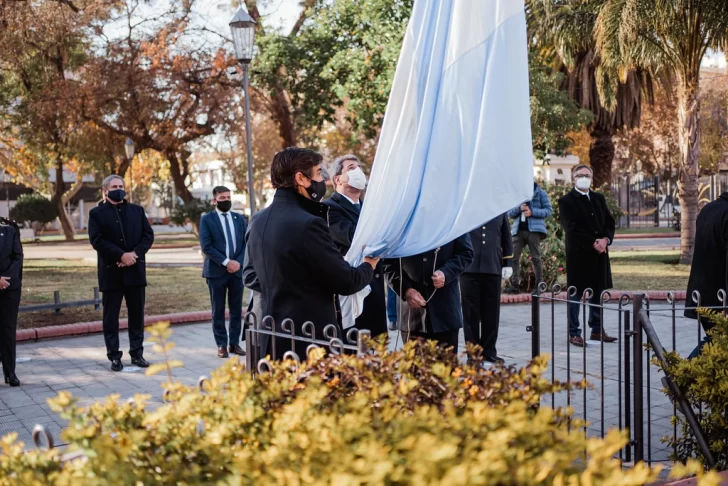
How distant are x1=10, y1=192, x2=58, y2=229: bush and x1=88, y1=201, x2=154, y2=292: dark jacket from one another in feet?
160

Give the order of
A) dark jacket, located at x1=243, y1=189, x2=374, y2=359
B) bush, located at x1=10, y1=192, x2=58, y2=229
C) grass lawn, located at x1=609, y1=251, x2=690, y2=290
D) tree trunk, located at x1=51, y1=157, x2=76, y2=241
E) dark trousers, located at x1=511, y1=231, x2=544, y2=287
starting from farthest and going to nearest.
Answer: bush, located at x1=10, y1=192, x2=58, y2=229 < tree trunk, located at x1=51, y1=157, x2=76, y2=241 < grass lawn, located at x1=609, y1=251, x2=690, y2=290 < dark trousers, located at x1=511, y1=231, x2=544, y2=287 < dark jacket, located at x1=243, y1=189, x2=374, y2=359

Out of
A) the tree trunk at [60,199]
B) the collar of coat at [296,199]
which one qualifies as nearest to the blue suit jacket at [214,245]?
the collar of coat at [296,199]

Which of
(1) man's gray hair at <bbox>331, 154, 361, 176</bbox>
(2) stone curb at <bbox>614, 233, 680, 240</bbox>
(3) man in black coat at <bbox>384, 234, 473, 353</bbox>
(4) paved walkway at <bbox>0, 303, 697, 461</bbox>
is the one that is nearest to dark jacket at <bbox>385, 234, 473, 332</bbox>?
(3) man in black coat at <bbox>384, 234, 473, 353</bbox>

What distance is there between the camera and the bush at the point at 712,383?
391cm

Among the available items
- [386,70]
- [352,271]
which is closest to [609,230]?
[352,271]

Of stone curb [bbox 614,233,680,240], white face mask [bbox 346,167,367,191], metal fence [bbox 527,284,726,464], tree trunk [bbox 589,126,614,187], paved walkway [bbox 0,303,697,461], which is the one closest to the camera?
metal fence [bbox 527,284,726,464]

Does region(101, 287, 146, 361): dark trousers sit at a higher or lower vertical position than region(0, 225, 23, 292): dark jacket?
lower

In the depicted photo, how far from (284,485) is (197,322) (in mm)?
9734

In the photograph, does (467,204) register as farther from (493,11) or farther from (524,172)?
(493,11)

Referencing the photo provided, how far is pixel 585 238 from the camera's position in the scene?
895 centimetres

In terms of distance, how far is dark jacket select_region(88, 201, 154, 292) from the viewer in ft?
26.8

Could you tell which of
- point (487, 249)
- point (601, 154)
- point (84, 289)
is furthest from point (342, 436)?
point (601, 154)

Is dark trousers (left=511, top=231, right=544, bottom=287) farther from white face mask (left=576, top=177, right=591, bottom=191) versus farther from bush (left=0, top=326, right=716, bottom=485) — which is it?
bush (left=0, top=326, right=716, bottom=485)

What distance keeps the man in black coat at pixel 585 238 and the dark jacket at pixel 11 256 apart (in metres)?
5.80
